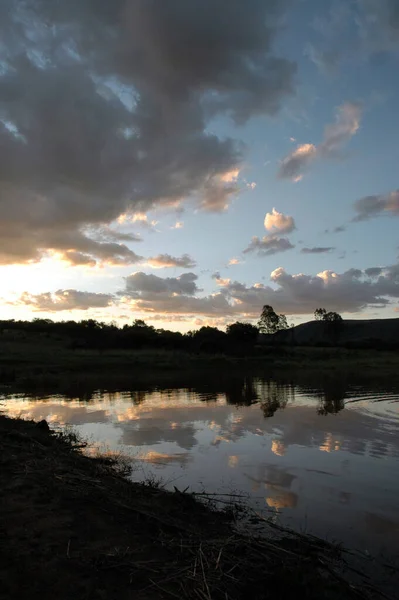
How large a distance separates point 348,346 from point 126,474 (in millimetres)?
104395

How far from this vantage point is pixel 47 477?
33.1 ft

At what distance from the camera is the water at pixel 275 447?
9625 mm

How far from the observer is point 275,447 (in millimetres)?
16188

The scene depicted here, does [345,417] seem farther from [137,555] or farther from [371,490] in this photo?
[137,555]

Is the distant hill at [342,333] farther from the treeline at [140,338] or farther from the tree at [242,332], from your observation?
the treeline at [140,338]

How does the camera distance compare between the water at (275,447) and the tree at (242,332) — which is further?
the tree at (242,332)

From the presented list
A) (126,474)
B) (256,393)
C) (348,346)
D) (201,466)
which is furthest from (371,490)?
(348,346)

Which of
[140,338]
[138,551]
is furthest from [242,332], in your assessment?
[138,551]

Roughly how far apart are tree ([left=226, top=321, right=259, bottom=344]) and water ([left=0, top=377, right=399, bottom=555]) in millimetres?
72647

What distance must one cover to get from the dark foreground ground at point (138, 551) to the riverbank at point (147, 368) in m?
28.9

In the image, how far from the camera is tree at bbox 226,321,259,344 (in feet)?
345

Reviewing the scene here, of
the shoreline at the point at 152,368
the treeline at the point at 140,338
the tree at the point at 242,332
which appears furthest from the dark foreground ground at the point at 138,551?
the tree at the point at 242,332

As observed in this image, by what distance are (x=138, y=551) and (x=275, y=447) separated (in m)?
10.5

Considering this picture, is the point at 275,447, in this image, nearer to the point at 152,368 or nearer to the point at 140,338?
the point at 152,368
